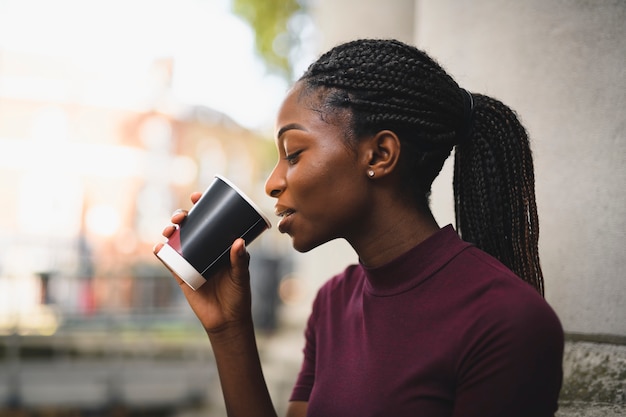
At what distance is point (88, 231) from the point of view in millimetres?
22719

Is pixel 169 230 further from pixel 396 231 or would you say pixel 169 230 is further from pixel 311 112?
pixel 396 231

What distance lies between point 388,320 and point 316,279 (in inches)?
62.3

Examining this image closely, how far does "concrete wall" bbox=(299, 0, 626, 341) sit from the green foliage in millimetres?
5803

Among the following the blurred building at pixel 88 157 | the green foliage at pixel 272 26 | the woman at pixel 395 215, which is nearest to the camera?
the woman at pixel 395 215

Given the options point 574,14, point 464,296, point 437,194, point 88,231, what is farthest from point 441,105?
point 88,231

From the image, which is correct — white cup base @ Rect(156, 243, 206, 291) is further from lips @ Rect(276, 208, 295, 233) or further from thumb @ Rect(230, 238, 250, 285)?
lips @ Rect(276, 208, 295, 233)

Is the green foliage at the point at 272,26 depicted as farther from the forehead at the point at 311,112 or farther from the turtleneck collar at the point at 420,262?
the turtleneck collar at the point at 420,262

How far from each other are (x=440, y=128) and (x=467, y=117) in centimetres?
9

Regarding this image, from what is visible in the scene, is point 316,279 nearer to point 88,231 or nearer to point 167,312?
point 167,312

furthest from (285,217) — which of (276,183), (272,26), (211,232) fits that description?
(272,26)

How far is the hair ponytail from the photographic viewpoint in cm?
152

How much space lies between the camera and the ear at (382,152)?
1465 mm

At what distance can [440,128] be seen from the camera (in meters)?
1.49

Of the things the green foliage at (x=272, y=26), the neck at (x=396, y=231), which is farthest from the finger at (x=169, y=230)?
the green foliage at (x=272, y=26)
